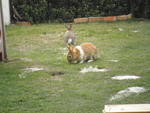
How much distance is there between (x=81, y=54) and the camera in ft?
27.7

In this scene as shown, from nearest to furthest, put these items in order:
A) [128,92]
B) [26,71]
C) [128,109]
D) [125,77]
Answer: [128,109] < [128,92] < [125,77] < [26,71]

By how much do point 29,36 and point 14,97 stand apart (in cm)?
680

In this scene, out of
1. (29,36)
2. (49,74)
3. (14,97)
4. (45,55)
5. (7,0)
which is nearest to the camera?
(14,97)

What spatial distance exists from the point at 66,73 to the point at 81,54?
114cm

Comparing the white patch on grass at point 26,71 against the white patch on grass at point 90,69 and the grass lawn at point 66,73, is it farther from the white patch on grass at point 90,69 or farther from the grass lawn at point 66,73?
the white patch on grass at point 90,69

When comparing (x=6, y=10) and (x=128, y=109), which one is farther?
(x=6, y=10)

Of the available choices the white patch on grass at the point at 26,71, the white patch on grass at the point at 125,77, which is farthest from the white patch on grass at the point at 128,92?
the white patch on grass at the point at 26,71

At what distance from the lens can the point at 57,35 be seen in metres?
12.6

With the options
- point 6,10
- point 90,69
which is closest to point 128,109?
point 90,69

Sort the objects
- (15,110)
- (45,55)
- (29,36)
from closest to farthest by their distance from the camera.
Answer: (15,110)
(45,55)
(29,36)

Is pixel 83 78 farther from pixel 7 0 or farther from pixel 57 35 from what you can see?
pixel 7 0

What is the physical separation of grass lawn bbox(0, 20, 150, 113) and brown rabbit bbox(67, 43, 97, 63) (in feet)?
0.59

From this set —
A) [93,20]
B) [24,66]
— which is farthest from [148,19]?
[24,66]

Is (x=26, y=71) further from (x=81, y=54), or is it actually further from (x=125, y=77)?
(x=125, y=77)
